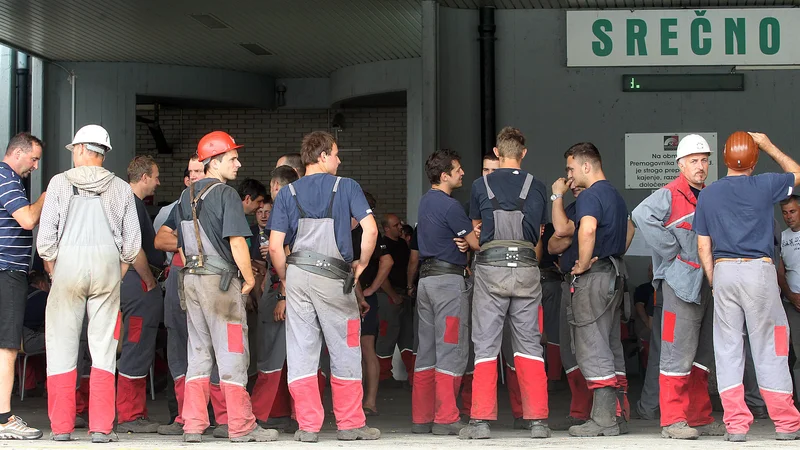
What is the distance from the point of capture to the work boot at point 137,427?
7.26 metres

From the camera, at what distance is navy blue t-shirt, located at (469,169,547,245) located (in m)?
6.89

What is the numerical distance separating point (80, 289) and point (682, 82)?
6.66 metres

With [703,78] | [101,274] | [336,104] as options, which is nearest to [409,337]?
[703,78]

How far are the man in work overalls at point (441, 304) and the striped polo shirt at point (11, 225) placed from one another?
8.76 feet

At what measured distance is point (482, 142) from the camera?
10570 mm

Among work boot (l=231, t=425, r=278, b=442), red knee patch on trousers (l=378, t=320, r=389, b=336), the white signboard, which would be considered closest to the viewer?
work boot (l=231, t=425, r=278, b=442)

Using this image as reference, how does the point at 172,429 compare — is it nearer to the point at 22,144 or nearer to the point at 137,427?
the point at 137,427

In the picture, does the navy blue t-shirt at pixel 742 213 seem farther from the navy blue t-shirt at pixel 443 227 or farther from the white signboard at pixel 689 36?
the white signboard at pixel 689 36

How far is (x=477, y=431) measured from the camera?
22.3 ft

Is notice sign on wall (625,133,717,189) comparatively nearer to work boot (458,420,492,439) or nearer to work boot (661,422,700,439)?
work boot (661,422,700,439)

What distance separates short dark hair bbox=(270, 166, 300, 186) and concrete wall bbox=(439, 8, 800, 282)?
3.43 m

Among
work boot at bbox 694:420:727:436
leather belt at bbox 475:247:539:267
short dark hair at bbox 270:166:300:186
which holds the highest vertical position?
short dark hair at bbox 270:166:300:186

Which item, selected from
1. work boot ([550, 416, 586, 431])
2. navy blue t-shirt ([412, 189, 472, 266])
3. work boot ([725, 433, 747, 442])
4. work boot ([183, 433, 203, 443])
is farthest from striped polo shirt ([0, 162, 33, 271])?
work boot ([725, 433, 747, 442])

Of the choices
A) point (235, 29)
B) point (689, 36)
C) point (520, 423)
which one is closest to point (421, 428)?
point (520, 423)
